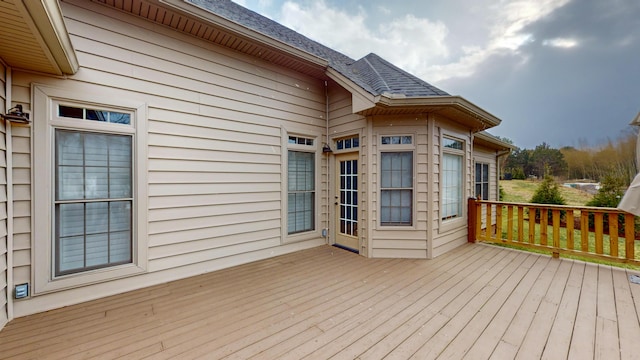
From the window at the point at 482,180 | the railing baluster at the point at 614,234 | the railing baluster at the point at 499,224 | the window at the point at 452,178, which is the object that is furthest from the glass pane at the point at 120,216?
the window at the point at 482,180

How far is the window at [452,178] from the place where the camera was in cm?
446

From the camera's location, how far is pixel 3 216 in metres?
2.16

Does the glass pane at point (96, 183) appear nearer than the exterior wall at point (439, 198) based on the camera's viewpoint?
Yes

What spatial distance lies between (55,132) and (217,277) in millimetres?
2436

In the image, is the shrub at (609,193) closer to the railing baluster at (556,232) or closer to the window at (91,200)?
the railing baluster at (556,232)

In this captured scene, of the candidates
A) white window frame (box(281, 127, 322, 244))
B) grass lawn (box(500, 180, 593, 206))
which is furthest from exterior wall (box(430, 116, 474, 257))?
grass lawn (box(500, 180, 593, 206))

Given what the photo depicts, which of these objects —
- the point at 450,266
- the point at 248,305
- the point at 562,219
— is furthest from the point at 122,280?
the point at 562,219

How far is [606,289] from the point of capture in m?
2.88

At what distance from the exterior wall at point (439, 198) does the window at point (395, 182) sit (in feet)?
1.30

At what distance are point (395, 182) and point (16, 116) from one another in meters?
4.70

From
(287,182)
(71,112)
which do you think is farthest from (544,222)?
(71,112)

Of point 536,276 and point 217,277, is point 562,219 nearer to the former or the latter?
point 536,276

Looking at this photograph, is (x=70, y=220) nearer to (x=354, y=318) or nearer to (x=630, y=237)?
(x=354, y=318)

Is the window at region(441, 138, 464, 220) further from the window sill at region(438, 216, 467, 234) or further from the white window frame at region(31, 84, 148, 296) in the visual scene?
the white window frame at region(31, 84, 148, 296)
